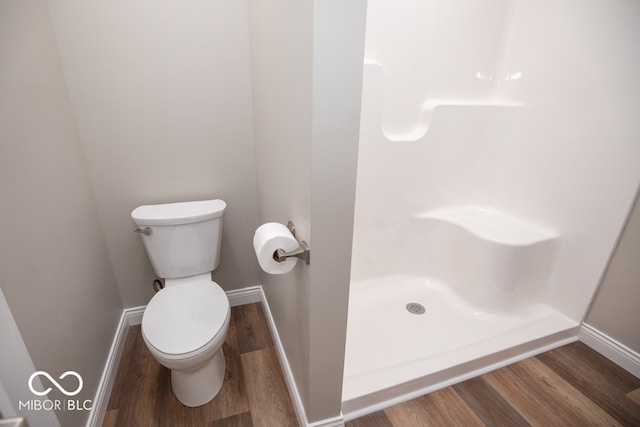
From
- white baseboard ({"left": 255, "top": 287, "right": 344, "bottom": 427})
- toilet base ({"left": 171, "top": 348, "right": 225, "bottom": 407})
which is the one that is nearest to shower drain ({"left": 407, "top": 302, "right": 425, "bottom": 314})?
white baseboard ({"left": 255, "top": 287, "right": 344, "bottom": 427})

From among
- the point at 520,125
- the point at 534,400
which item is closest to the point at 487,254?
the point at 534,400

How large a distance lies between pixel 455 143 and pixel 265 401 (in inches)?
71.8

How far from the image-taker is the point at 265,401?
145 cm

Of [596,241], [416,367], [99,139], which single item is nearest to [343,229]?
[416,367]

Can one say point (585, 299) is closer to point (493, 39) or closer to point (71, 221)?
point (493, 39)

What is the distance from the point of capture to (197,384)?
1.41m

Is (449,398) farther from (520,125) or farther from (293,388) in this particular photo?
(520,125)

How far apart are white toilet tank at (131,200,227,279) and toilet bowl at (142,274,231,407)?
11 centimetres

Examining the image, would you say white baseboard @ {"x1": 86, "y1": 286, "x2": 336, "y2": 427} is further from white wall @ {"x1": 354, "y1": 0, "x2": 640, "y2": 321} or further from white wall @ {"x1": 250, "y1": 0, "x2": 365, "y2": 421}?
white wall @ {"x1": 354, "y1": 0, "x2": 640, "y2": 321}

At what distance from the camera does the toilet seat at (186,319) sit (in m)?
1.25

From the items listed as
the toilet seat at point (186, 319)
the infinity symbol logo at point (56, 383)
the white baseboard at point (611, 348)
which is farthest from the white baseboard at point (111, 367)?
the white baseboard at point (611, 348)

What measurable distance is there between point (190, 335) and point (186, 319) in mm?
111

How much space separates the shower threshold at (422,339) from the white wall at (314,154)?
0.26 m

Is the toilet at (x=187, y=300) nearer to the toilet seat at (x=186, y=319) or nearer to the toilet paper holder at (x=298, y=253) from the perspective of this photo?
the toilet seat at (x=186, y=319)
